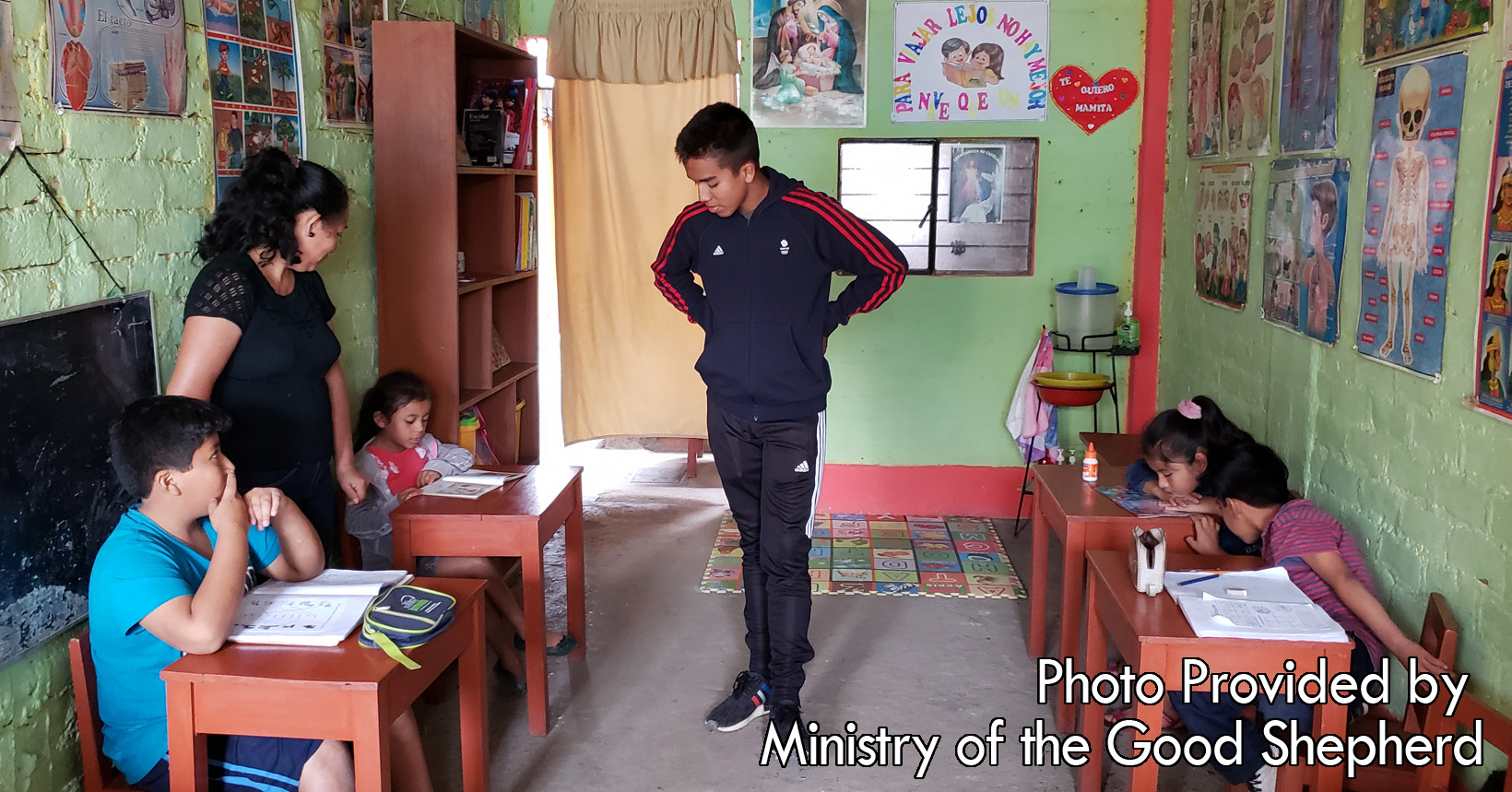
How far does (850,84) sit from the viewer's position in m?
4.86

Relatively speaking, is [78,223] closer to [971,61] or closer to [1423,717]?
[1423,717]

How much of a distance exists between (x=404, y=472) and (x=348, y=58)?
1219 mm

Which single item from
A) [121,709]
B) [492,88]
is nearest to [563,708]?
[121,709]

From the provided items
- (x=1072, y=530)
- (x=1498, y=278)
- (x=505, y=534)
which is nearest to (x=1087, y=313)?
(x=1072, y=530)

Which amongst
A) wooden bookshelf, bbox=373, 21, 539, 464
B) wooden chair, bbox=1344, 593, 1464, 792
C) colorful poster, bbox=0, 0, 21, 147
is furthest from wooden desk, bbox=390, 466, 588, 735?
wooden chair, bbox=1344, 593, 1464, 792

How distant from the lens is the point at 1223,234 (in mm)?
3854

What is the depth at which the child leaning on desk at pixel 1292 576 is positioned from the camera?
2.31 meters

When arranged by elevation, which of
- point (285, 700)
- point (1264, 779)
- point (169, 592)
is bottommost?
point (1264, 779)

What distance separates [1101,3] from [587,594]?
124 inches

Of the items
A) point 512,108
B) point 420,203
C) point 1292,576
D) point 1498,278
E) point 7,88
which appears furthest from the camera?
point 512,108

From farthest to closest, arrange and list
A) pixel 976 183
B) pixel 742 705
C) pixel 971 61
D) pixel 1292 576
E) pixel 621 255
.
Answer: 1. pixel 621 255
2. pixel 976 183
3. pixel 971 61
4. pixel 742 705
5. pixel 1292 576

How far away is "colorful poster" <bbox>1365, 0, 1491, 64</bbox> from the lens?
2238 millimetres

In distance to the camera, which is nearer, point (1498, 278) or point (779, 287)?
point (1498, 278)

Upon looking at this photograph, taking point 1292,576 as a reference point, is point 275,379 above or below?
above
